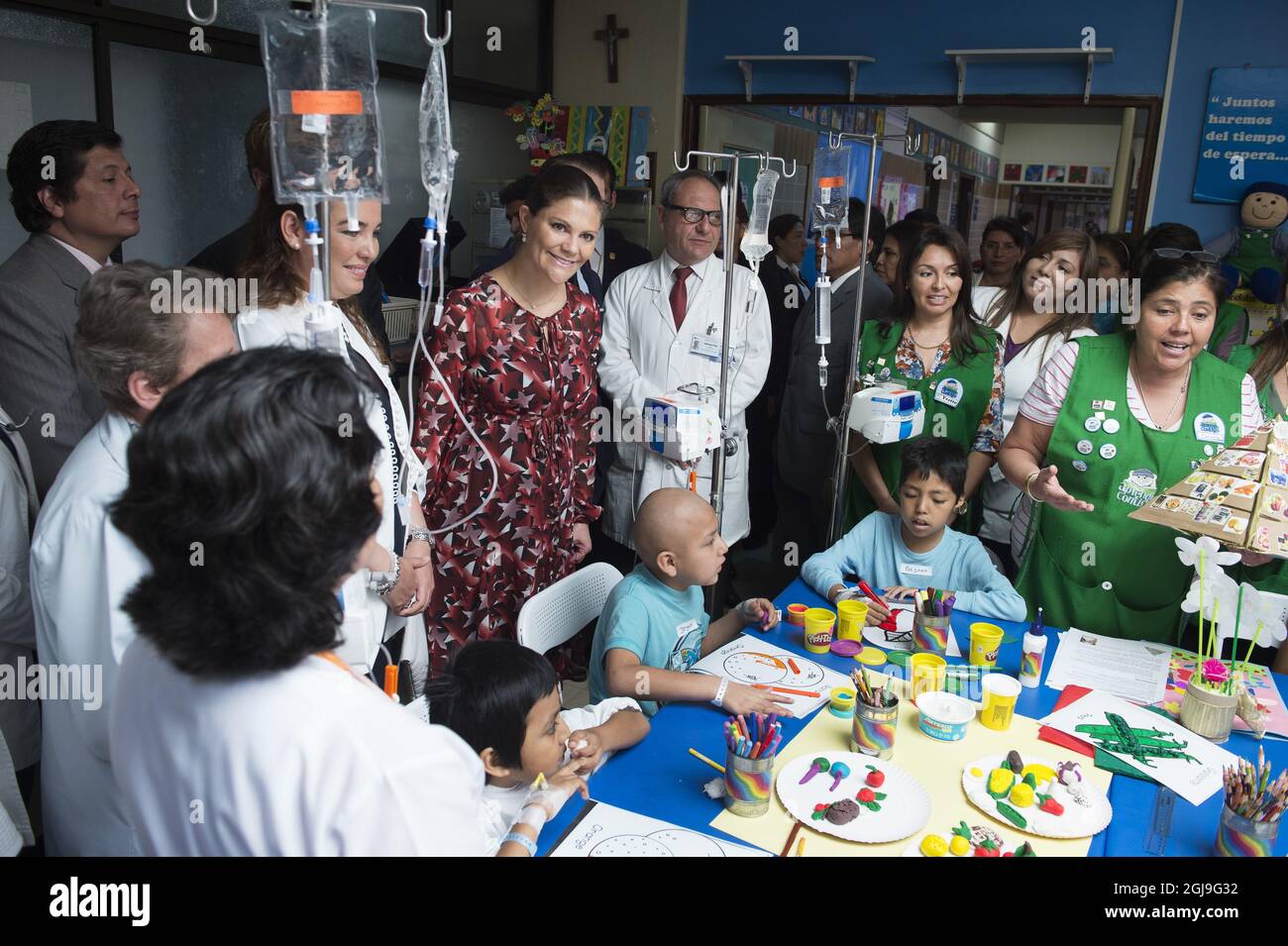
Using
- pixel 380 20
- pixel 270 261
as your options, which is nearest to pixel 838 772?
pixel 270 261

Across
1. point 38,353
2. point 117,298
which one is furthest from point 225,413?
point 38,353

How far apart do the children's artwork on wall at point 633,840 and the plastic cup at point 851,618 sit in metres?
0.78

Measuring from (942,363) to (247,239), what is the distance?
1.95m

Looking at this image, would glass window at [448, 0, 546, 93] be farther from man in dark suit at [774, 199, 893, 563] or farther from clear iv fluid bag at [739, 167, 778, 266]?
clear iv fluid bag at [739, 167, 778, 266]

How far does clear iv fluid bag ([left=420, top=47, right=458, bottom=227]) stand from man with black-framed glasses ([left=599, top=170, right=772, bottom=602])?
64.1 inches

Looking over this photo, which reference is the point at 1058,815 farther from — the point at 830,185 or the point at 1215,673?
the point at 830,185

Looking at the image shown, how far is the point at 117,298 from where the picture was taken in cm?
135

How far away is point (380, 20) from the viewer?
4125mm

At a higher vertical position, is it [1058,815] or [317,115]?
[317,115]

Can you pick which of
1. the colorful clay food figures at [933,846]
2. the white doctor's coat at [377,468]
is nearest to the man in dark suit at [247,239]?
the white doctor's coat at [377,468]

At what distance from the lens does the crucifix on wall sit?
501cm
